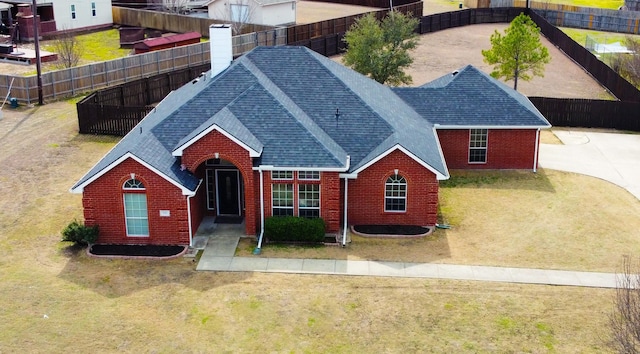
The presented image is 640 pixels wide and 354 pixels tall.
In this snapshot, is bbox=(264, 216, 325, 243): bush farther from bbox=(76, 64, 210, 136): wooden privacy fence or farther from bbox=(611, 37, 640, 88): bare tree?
bbox=(611, 37, 640, 88): bare tree

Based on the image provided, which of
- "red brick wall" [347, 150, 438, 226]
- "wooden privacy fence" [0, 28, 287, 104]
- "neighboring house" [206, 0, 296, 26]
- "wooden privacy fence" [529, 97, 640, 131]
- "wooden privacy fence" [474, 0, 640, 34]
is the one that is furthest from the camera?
"wooden privacy fence" [474, 0, 640, 34]

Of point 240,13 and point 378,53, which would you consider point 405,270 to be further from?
point 240,13

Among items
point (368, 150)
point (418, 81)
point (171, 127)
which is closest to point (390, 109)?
point (368, 150)

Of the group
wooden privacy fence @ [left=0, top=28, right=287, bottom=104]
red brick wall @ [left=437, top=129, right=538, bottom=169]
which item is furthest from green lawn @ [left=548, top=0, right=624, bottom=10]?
red brick wall @ [left=437, top=129, right=538, bottom=169]

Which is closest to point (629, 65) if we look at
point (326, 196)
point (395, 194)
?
point (395, 194)

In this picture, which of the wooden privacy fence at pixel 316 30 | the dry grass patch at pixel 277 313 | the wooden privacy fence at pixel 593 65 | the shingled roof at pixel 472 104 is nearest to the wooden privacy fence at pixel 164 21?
the wooden privacy fence at pixel 316 30

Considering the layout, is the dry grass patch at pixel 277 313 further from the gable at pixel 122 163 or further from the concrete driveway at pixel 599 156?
the concrete driveway at pixel 599 156
